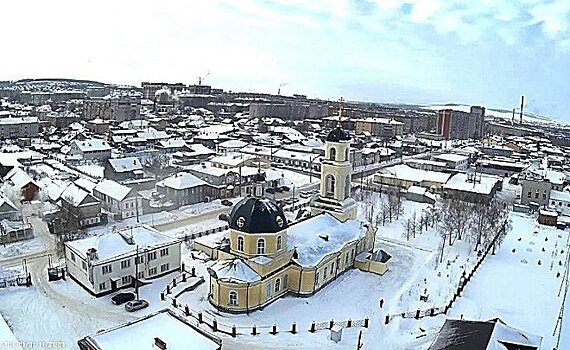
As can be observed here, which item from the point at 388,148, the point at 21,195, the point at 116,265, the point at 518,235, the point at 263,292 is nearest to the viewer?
the point at 263,292

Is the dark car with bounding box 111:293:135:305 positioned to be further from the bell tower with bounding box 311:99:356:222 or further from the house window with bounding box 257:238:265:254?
the bell tower with bounding box 311:99:356:222

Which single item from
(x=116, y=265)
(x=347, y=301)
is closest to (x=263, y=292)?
(x=347, y=301)

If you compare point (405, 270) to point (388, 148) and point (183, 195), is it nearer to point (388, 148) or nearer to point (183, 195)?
point (183, 195)

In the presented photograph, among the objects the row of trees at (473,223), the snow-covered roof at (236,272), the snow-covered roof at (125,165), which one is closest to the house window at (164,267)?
the snow-covered roof at (236,272)

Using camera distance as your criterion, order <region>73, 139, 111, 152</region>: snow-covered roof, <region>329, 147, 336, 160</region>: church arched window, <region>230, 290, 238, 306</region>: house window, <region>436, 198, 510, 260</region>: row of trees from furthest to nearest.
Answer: <region>73, 139, 111, 152</region>: snow-covered roof, <region>436, 198, 510, 260</region>: row of trees, <region>329, 147, 336, 160</region>: church arched window, <region>230, 290, 238, 306</region>: house window

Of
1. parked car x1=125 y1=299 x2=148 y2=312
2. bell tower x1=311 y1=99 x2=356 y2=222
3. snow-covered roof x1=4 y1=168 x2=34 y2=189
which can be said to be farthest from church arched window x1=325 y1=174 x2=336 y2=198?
snow-covered roof x1=4 y1=168 x2=34 y2=189

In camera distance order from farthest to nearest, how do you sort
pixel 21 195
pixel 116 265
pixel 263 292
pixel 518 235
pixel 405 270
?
pixel 21 195 → pixel 518 235 → pixel 405 270 → pixel 116 265 → pixel 263 292
